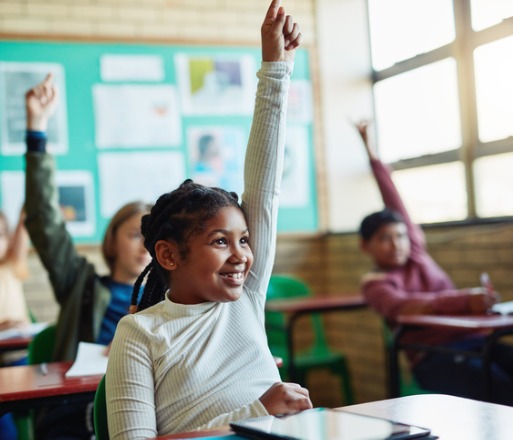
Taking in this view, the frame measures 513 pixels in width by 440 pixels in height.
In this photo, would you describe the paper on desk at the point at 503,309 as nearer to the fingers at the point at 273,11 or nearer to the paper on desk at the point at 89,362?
the paper on desk at the point at 89,362

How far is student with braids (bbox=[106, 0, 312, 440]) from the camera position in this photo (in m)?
1.36

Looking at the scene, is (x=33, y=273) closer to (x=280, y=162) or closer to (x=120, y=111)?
(x=120, y=111)

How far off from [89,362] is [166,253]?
0.71 m

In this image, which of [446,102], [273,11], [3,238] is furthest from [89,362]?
[446,102]

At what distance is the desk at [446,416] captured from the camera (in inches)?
45.6

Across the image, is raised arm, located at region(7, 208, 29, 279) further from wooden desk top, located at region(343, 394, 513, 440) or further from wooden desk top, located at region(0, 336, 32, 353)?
wooden desk top, located at region(343, 394, 513, 440)

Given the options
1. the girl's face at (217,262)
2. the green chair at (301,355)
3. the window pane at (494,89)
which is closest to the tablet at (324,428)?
the girl's face at (217,262)

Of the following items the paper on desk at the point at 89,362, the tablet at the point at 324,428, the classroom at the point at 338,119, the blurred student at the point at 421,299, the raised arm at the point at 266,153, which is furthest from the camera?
the classroom at the point at 338,119

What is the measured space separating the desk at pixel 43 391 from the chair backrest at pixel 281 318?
2306 millimetres

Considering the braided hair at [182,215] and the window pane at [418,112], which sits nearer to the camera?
the braided hair at [182,215]

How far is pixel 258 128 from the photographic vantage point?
1649mm

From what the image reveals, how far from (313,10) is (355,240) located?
60.5 inches

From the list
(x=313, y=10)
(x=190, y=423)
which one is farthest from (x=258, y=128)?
(x=313, y=10)

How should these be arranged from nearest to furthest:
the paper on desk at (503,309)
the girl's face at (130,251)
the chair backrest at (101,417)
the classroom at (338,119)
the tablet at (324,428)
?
the tablet at (324,428) → the chair backrest at (101,417) → the girl's face at (130,251) → the paper on desk at (503,309) → the classroom at (338,119)
